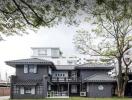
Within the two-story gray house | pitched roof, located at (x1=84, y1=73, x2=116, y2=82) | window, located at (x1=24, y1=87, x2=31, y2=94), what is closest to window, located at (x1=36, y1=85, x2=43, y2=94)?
the two-story gray house

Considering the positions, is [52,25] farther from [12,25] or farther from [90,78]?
[90,78]

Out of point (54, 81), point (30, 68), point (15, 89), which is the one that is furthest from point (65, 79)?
point (15, 89)

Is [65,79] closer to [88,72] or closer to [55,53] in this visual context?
[88,72]

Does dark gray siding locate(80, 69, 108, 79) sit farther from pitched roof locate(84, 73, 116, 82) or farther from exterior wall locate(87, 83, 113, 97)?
exterior wall locate(87, 83, 113, 97)

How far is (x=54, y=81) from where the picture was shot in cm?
5044

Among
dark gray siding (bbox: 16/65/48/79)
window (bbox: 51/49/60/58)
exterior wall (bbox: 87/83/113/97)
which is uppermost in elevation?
window (bbox: 51/49/60/58)

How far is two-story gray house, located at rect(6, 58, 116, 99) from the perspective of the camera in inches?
1724

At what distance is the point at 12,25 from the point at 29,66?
36970mm

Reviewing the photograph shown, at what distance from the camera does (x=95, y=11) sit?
8172mm

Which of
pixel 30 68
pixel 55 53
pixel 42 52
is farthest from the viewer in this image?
pixel 55 53

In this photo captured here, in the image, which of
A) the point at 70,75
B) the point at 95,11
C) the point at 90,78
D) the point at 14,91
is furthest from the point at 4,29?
the point at 70,75

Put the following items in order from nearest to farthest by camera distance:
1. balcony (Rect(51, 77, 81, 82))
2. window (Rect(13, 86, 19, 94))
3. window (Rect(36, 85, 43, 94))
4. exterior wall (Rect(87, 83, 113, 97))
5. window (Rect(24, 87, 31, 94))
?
1. window (Rect(13, 86, 19, 94))
2. window (Rect(36, 85, 43, 94))
3. window (Rect(24, 87, 31, 94))
4. exterior wall (Rect(87, 83, 113, 97))
5. balcony (Rect(51, 77, 81, 82))

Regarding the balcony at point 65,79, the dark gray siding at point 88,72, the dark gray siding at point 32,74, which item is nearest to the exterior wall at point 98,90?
the dark gray siding at point 88,72

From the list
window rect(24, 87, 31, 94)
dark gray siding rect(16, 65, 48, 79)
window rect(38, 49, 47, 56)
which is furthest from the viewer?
window rect(38, 49, 47, 56)
